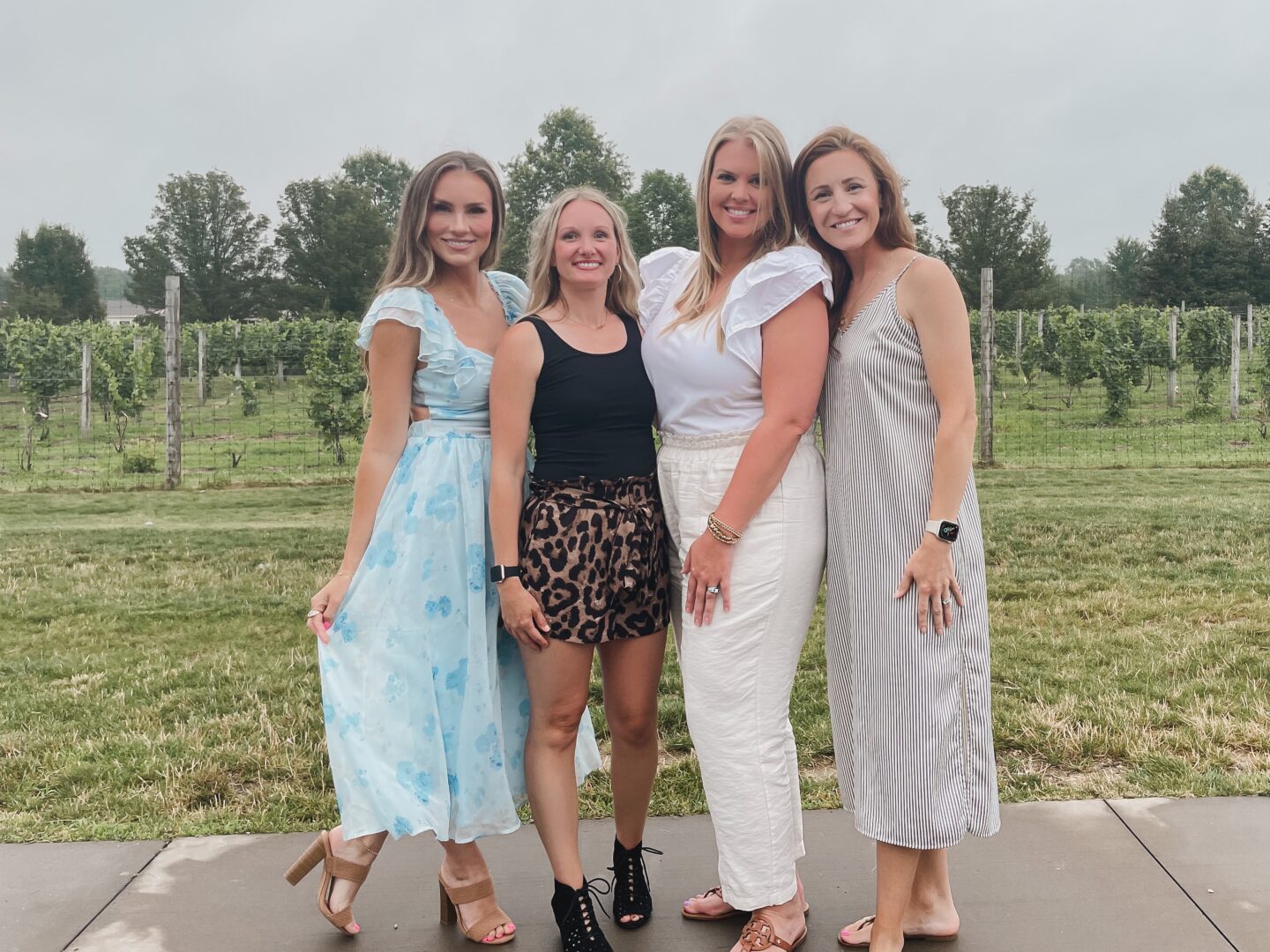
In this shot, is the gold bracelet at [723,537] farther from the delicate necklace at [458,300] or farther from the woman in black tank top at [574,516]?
the delicate necklace at [458,300]

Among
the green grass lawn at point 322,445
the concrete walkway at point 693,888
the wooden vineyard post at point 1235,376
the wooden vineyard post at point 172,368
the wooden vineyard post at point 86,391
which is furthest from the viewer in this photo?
the wooden vineyard post at point 86,391

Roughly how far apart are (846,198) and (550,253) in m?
0.67

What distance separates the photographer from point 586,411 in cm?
243

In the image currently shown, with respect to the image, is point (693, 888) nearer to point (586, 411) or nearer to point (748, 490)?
point (748, 490)

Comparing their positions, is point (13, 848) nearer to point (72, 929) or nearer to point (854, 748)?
point (72, 929)

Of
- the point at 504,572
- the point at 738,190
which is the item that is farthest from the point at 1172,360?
the point at 504,572

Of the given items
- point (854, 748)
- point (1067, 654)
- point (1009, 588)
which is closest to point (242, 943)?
point (854, 748)

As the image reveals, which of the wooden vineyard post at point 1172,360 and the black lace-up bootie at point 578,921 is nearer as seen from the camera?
the black lace-up bootie at point 578,921

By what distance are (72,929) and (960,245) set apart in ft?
107

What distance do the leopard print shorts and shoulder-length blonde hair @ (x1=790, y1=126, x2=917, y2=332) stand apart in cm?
62

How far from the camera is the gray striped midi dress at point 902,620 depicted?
2.30 m

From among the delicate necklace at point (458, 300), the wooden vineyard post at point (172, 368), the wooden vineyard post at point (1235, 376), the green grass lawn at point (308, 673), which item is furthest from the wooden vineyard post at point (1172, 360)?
the delicate necklace at point (458, 300)

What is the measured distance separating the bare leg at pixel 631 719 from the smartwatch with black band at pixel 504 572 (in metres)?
0.27

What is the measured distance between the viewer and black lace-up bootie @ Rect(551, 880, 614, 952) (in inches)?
94.9
